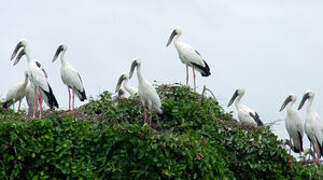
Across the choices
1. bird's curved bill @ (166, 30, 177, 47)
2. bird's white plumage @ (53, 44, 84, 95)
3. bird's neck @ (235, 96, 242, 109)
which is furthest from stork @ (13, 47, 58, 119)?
bird's neck @ (235, 96, 242, 109)

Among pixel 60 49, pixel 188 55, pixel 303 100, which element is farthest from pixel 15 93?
pixel 303 100

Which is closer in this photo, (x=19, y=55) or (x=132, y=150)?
(x=132, y=150)

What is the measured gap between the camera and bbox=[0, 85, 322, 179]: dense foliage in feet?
33.2

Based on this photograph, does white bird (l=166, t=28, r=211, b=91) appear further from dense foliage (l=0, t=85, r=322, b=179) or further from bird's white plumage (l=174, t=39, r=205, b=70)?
dense foliage (l=0, t=85, r=322, b=179)

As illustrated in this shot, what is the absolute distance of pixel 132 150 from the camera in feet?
33.9

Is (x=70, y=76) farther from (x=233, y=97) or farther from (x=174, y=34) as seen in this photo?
(x=233, y=97)

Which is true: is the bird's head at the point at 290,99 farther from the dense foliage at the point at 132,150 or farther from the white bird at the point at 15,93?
the white bird at the point at 15,93

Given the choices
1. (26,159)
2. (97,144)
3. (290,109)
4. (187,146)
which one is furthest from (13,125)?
(290,109)

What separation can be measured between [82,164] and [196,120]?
2347 mm

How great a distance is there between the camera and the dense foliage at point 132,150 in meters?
10.1

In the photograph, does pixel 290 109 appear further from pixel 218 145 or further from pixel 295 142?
pixel 218 145

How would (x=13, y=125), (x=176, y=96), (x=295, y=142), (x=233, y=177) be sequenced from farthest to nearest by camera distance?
(x=295, y=142) < (x=176, y=96) < (x=233, y=177) < (x=13, y=125)

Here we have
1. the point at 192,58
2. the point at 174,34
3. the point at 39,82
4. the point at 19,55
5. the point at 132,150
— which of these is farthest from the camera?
the point at 174,34

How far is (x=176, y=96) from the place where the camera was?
1256 cm
